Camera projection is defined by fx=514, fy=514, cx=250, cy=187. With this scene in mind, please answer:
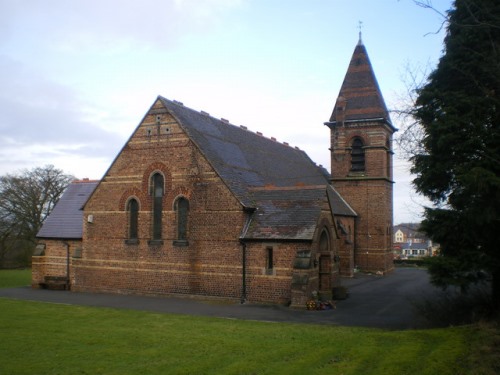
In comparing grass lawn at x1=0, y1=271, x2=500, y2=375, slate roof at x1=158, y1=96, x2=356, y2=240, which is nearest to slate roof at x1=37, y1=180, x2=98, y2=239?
slate roof at x1=158, y1=96, x2=356, y2=240

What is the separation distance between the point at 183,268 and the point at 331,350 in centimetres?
1335

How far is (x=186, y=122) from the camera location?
26234mm

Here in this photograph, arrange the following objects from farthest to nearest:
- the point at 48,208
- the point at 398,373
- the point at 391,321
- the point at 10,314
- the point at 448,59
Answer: the point at 48,208
the point at 10,314
the point at 391,321
the point at 448,59
the point at 398,373

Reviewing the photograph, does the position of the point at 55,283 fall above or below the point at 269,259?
below

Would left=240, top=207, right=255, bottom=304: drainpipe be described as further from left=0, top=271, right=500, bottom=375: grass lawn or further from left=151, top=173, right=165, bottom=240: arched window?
left=0, top=271, right=500, bottom=375: grass lawn

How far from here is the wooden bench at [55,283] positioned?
28438mm

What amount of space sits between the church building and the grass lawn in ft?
18.5

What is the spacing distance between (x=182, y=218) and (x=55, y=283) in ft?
29.8

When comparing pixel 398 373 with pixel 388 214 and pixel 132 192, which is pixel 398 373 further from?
pixel 388 214

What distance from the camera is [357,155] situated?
39312mm

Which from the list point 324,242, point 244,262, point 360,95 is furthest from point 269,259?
point 360,95

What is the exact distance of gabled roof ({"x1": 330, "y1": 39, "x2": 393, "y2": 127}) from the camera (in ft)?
127

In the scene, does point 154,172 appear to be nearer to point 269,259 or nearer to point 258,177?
point 258,177

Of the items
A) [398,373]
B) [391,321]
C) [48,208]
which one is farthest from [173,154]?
[48,208]
